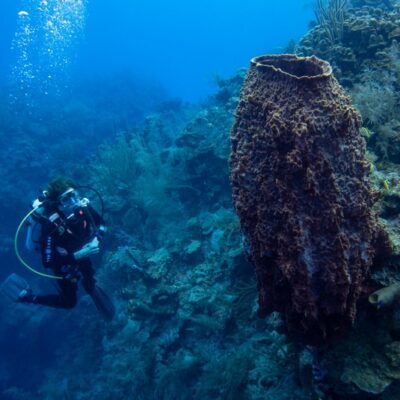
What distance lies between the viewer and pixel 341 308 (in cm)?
220

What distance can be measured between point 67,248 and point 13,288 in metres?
1.95

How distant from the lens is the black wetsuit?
5.00 m

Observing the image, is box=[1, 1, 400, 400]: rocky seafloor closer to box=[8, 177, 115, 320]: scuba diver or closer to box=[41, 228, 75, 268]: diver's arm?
box=[8, 177, 115, 320]: scuba diver

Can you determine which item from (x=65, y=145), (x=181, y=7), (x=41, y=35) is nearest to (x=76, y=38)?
(x=41, y=35)

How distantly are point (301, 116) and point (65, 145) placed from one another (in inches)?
650

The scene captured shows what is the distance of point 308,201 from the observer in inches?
84.5

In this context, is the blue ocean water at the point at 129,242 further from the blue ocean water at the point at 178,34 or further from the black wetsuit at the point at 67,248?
the blue ocean water at the point at 178,34

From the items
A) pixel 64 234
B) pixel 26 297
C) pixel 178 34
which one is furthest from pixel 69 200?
pixel 178 34

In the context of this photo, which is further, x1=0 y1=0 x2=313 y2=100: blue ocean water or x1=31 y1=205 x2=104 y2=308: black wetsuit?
x1=0 y1=0 x2=313 y2=100: blue ocean water

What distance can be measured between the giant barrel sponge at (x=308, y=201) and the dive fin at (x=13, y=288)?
5534 mm

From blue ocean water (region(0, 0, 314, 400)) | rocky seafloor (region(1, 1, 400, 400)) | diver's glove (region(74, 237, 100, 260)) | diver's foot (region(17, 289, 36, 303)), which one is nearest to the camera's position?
rocky seafloor (region(1, 1, 400, 400))

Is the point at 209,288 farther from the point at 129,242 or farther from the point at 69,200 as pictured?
the point at 129,242

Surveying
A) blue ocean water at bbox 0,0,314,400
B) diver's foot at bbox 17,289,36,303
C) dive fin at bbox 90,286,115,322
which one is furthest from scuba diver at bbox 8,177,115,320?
blue ocean water at bbox 0,0,314,400

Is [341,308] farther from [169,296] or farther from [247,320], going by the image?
[169,296]
